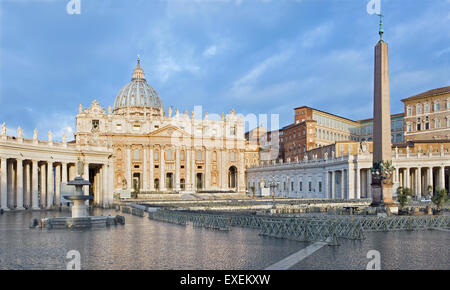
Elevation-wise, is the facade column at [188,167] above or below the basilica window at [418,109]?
below

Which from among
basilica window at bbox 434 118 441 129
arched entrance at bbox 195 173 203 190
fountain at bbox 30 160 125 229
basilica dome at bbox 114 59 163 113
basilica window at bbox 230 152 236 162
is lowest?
arched entrance at bbox 195 173 203 190

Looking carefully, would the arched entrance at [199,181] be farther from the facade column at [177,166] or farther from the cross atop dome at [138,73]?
the cross atop dome at [138,73]

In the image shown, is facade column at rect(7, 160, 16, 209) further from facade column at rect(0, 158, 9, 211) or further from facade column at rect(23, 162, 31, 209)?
facade column at rect(0, 158, 9, 211)

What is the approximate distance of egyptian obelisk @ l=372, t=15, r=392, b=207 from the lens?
26969mm

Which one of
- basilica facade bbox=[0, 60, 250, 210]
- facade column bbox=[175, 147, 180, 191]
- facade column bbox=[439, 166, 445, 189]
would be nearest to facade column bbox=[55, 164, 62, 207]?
basilica facade bbox=[0, 60, 250, 210]

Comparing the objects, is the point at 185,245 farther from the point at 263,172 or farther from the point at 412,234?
the point at 263,172

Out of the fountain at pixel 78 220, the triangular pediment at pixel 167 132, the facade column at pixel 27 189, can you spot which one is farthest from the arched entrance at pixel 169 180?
the fountain at pixel 78 220

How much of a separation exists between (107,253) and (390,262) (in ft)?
27.4

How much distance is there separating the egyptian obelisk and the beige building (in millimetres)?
41270

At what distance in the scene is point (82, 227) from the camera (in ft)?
76.1

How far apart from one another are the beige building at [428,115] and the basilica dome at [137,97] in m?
58.1

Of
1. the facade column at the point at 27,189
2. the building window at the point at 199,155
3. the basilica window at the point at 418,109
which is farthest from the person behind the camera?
the building window at the point at 199,155

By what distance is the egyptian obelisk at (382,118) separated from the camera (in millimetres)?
26969
